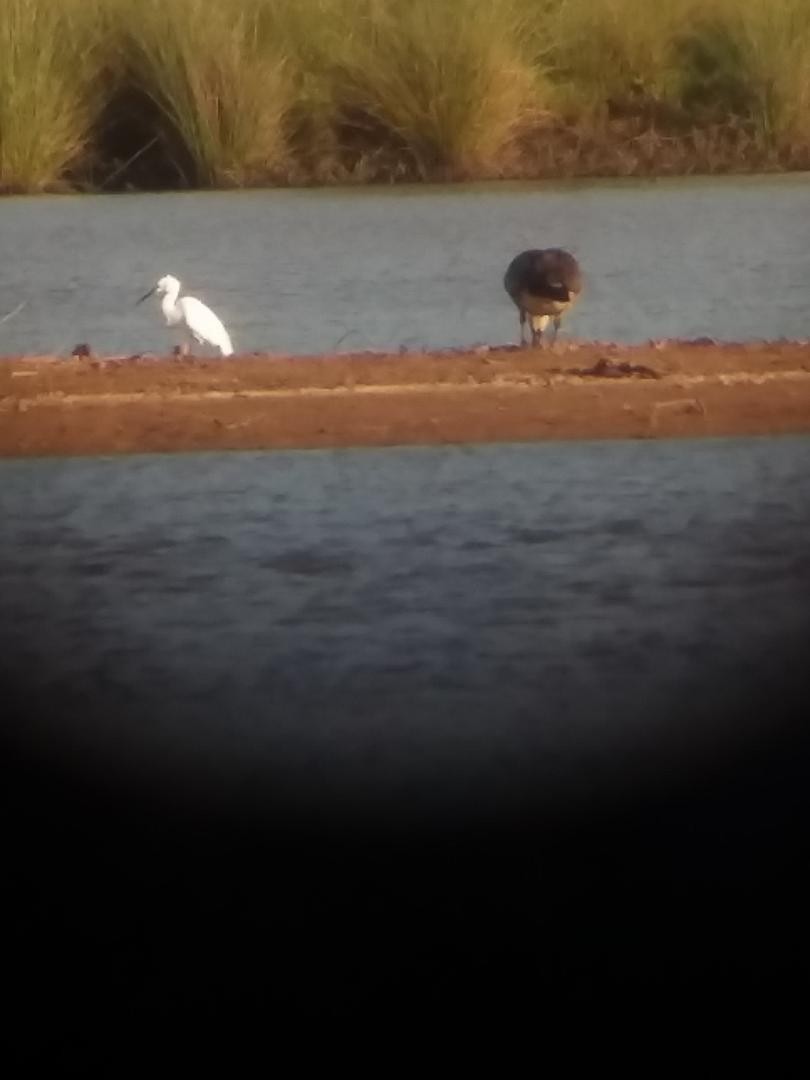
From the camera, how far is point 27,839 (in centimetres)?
651

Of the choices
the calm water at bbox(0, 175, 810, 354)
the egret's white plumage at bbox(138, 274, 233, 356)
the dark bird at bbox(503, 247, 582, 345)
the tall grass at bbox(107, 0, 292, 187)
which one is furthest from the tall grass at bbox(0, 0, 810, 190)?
the dark bird at bbox(503, 247, 582, 345)

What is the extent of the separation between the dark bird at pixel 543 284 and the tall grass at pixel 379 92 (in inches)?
440

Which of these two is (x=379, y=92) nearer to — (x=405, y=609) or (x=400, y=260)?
(x=400, y=260)

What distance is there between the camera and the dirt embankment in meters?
10.3

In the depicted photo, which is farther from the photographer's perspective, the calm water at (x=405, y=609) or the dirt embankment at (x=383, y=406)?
the dirt embankment at (x=383, y=406)

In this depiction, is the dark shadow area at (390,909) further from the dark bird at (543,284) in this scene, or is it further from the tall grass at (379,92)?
the tall grass at (379,92)

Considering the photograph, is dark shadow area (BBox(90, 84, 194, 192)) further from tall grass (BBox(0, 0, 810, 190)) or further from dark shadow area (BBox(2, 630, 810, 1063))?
dark shadow area (BBox(2, 630, 810, 1063))

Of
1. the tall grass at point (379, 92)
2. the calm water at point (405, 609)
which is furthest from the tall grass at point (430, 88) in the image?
the calm water at point (405, 609)

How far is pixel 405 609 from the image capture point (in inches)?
346

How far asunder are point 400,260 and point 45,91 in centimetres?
558

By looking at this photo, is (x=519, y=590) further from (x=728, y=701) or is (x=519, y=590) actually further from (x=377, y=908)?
(x=377, y=908)

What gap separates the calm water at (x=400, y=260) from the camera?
15.7 m

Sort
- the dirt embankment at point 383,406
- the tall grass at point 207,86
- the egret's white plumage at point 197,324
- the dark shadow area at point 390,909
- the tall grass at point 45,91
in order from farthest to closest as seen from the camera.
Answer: the tall grass at point 207,86 → the tall grass at point 45,91 → the egret's white plumage at point 197,324 → the dirt embankment at point 383,406 → the dark shadow area at point 390,909

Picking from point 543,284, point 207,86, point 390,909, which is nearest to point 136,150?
point 207,86
